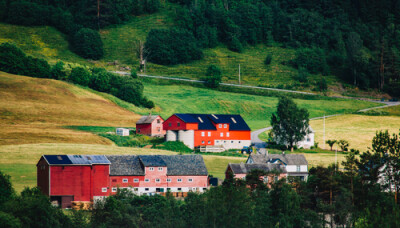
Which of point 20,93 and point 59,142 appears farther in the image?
point 20,93

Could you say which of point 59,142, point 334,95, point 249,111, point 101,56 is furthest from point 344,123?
point 101,56

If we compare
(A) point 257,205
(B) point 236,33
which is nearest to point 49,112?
(A) point 257,205

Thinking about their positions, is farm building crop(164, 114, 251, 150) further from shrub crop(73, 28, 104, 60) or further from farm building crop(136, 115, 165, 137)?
shrub crop(73, 28, 104, 60)

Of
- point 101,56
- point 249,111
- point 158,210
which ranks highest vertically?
point 101,56

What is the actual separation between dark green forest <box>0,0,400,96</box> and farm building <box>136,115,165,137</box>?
64.7 m

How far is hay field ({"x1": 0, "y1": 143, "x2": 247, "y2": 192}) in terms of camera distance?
6252 cm

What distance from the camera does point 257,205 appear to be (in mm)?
49781

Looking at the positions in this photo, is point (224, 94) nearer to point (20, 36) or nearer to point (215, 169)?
point (20, 36)

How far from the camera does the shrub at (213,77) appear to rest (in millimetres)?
147250

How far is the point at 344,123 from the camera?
385 ft

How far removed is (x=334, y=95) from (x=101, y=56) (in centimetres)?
6059

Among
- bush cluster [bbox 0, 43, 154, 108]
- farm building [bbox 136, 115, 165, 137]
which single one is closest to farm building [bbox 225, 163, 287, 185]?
farm building [bbox 136, 115, 165, 137]

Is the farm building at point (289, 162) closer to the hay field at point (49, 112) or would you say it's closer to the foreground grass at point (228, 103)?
the hay field at point (49, 112)

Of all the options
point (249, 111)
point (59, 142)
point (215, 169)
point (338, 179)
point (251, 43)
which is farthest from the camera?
point (251, 43)
